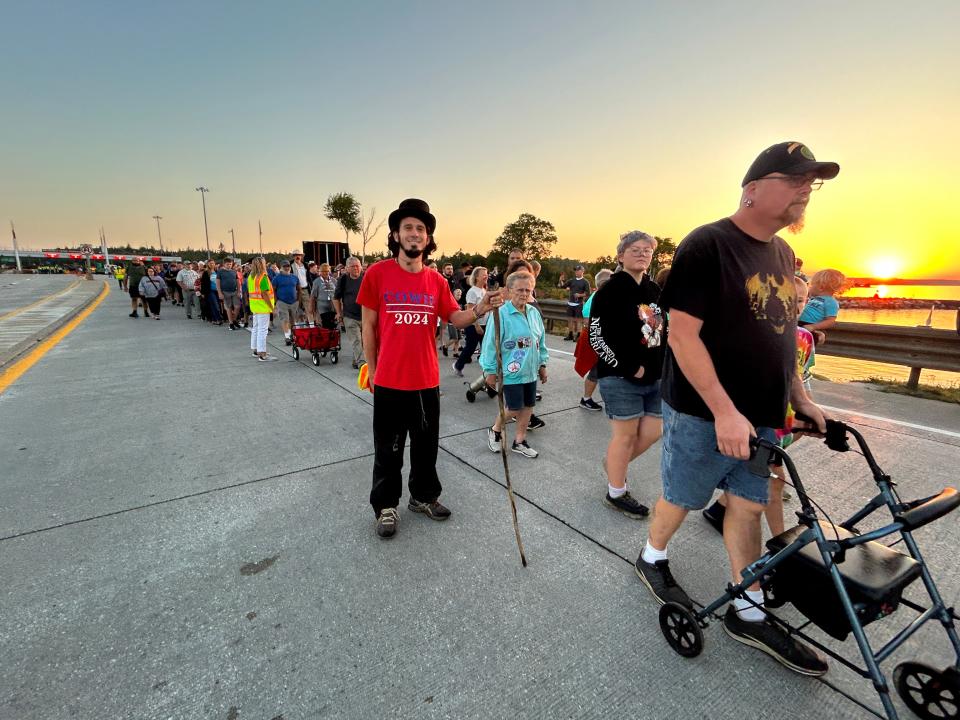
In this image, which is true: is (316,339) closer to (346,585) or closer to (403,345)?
(403,345)

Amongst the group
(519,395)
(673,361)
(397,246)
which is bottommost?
(519,395)

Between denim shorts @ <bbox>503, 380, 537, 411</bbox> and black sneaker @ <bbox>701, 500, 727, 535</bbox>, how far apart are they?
5.36ft

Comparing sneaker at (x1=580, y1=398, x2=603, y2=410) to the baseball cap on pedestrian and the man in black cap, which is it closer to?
the man in black cap

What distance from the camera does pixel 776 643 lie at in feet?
6.23

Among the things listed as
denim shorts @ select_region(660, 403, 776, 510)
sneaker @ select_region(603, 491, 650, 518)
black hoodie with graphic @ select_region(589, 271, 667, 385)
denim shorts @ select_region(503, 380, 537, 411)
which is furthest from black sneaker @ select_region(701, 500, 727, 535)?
denim shorts @ select_region(503, 380, 537, 411)

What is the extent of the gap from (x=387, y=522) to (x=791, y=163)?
2.75 meters

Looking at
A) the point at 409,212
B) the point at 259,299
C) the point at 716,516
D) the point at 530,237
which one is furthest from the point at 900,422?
the point at 530,237

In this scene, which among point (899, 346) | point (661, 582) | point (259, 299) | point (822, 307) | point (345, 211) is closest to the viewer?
point (661, 582)

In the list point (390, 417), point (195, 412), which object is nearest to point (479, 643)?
point (390, 417)

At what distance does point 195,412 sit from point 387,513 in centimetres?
351

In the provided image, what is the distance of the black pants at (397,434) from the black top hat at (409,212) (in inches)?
40.7

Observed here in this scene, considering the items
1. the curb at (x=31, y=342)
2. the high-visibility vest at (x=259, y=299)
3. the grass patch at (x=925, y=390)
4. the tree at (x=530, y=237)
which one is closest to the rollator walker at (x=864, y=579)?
the grass patch at (x=925, y=390)

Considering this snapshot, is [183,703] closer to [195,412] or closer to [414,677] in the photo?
[414,677]

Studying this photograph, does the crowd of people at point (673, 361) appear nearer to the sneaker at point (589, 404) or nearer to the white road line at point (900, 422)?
the sneaker at point (589, 404)
